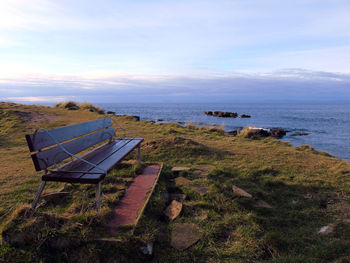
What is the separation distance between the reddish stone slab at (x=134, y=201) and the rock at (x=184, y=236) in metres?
0.48

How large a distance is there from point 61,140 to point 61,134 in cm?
10

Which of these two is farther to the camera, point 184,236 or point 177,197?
point 177,197

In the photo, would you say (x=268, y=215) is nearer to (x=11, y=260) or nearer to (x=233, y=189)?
(x=233, y=189)

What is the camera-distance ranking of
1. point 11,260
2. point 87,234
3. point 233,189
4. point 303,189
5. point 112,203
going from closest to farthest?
1. point 11,260
2. point 87,234
3. point 112,203
4. point 233,189
5. point 303,189

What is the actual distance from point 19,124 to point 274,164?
38.0 feet

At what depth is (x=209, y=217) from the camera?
3287 mm

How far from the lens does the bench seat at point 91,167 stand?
113 inches

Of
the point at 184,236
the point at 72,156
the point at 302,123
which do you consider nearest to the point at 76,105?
the point at 72,156

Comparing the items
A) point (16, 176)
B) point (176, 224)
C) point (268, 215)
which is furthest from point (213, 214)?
point (16, 176)

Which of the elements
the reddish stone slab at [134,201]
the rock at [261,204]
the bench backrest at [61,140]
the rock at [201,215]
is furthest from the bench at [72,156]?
the rock at [261,204]

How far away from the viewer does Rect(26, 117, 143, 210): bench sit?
9.56ft

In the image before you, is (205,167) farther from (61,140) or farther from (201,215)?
(61,140)

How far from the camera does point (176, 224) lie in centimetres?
305

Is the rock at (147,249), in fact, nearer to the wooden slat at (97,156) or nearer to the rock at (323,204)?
the wooden slat at (97,156)
